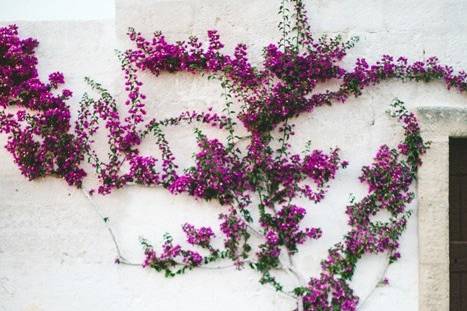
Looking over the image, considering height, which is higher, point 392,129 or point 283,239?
point 392,129

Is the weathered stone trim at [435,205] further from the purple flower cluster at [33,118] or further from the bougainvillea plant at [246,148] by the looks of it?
the purple flower cluster at [33,118]

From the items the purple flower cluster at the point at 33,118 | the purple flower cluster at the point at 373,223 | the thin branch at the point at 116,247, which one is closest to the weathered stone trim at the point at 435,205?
the purple flower cluster at the point at 373,223

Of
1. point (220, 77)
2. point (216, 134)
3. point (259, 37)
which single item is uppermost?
point (259, 37)

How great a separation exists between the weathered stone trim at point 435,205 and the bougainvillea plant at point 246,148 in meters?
0.10

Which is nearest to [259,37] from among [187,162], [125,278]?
[187,162]

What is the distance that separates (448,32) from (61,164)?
280cm

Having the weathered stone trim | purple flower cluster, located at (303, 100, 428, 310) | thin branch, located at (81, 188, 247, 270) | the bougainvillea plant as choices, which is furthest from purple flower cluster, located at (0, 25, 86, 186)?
the weathered stone trim

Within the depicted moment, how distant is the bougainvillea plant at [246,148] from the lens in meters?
3.41

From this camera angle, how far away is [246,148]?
350 cm

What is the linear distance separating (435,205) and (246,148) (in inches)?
51.9

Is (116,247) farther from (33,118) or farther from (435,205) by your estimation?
(435,205)

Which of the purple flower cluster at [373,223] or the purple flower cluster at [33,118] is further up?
the purple flower cluster at [33,118]

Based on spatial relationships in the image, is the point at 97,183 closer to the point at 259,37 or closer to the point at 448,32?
the point at 259,37

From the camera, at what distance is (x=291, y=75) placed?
3.49 metres
